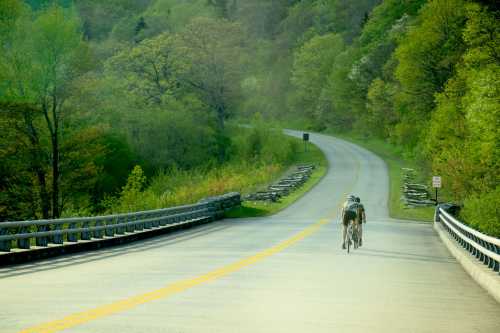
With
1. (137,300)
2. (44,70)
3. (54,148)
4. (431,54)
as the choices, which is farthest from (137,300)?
(431,54)

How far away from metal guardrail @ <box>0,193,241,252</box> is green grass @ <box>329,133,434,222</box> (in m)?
11.5

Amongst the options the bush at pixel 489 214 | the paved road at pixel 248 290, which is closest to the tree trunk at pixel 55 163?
the paved road at pixel 248 290

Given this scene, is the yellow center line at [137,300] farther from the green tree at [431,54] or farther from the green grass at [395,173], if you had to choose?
the green tree at [431,54]

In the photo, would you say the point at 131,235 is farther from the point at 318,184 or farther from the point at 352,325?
the point at 318,184

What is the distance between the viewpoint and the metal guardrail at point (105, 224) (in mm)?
22516

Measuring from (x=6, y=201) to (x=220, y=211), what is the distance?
11.4 metres

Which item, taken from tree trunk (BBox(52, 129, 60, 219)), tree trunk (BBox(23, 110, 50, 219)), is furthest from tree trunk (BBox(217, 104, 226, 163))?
tree trunk (BBox(23, 110, 50, 219))

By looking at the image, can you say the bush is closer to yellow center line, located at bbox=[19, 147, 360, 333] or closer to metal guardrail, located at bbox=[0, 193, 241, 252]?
metal guardrail, located at bbox=[0, 193, 241, 252]

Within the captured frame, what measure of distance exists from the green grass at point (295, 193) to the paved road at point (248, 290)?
21.8 meters

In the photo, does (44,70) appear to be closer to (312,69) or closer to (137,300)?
(137,300)

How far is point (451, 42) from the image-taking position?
220ft

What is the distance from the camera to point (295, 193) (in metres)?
73.2

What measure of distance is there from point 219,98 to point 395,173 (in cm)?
2408

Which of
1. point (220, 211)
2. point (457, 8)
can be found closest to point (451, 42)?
point (457, 8)
